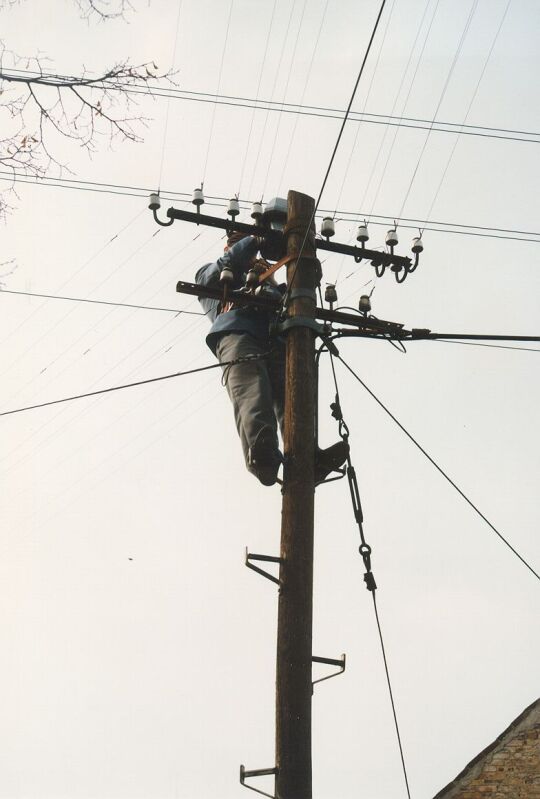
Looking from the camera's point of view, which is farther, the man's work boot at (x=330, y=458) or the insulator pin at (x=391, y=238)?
the insulator pin at (x=391, y=238)

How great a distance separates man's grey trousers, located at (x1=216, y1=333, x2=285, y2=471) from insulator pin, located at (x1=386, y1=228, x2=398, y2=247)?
151 centimetres

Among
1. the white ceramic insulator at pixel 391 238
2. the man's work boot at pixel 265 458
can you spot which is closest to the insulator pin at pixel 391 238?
the white ceramic insulator at pixel 391 238

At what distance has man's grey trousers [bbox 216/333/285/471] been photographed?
5660 mm

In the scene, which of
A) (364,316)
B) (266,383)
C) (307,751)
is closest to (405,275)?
(364,316)

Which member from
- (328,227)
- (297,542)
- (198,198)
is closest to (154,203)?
(198,198)

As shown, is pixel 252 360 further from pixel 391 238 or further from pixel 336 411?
pixel 391 238

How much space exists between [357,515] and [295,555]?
2.96ft

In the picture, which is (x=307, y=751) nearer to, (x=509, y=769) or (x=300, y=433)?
(x=300, y=433)

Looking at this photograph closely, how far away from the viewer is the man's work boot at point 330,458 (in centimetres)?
567

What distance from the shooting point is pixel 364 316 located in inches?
260

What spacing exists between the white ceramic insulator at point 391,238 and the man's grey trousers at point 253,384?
4.96 feet

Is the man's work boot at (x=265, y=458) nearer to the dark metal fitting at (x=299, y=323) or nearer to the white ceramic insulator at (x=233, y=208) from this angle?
the dark metal fitting at (x=299, y=323)

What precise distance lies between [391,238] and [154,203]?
2054mm

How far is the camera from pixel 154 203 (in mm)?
6551
